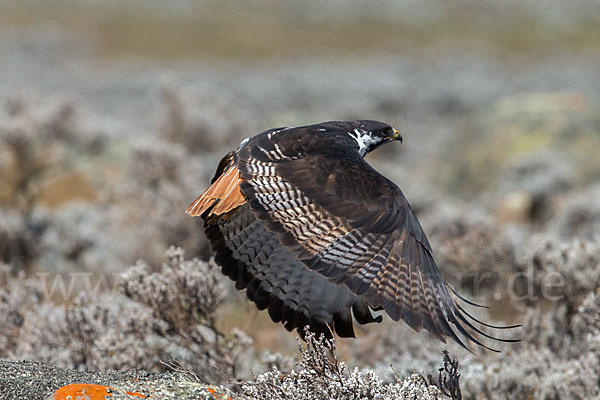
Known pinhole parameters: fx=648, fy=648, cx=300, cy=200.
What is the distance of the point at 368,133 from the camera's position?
4562 mm

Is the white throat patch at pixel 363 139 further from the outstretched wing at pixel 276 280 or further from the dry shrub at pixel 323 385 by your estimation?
the dry shrub at pixel 323 385

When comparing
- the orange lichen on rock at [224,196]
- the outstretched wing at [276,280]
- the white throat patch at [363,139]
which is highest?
the white throat patch at [363,139]

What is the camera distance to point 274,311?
3932 mm

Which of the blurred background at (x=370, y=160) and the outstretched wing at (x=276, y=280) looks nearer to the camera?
the outstretched wing at (x=276, y=280)

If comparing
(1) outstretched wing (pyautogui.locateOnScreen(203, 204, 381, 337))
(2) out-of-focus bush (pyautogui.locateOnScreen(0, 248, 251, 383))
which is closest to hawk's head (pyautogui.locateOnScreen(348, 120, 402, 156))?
(1) outstretched wing (pyautogui.locateOnScreen(203, 204, 381, 337))

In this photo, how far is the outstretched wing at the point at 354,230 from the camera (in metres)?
3.15

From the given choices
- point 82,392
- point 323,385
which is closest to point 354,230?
point 323,385

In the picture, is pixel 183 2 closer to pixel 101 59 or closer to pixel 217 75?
pixel 101 59

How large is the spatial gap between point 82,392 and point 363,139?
2572 mm

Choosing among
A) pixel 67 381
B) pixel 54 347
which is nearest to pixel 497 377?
pixel 67 381

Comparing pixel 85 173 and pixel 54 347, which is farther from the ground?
pixel 85 173

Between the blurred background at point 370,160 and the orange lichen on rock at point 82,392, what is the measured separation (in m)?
1.50

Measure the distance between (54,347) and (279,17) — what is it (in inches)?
2110

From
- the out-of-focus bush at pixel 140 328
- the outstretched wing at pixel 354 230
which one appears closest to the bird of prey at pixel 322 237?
the outstretched wing at pixel 354 230
